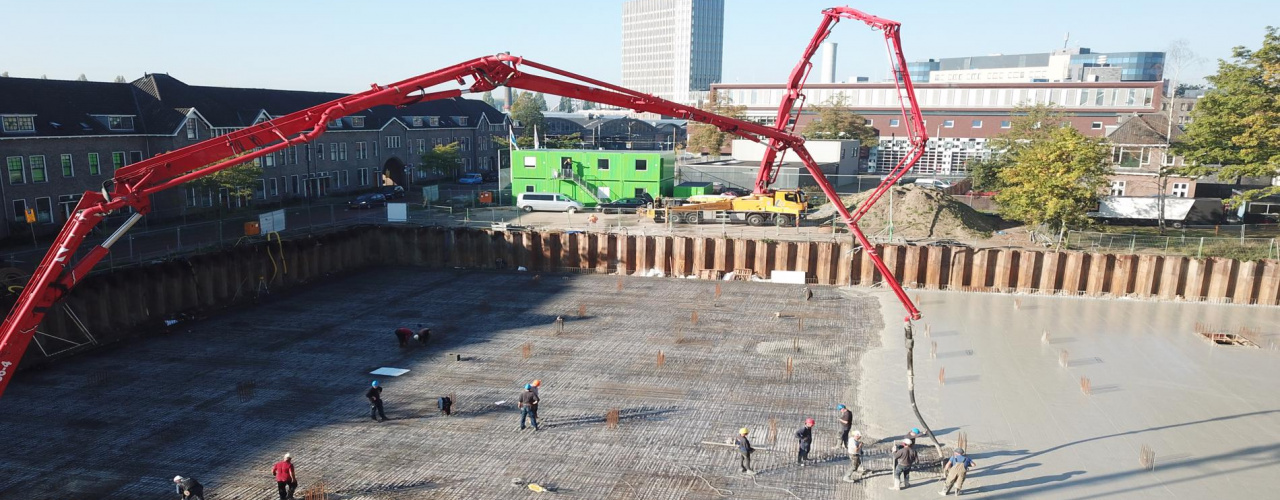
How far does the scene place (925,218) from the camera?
38625 millimetres

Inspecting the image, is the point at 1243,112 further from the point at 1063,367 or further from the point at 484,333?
the point at 484,333

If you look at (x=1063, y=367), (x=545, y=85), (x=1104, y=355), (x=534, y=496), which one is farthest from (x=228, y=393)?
(x=1104, y=355)

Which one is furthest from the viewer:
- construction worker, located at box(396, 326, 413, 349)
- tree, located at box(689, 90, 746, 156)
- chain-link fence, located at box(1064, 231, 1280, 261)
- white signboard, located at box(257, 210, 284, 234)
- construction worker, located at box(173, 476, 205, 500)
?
tree, located at box(689, 90, 746, 156)

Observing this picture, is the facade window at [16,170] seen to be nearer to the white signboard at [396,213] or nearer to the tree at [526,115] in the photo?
the white signboard at [396,213]

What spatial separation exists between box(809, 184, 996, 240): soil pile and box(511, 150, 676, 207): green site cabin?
38.3ft

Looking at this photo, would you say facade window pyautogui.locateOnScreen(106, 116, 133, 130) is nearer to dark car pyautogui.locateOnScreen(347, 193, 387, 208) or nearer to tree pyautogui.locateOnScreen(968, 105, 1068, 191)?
dark car pyautogui.locateOnScreen(347, 193, 387, 208)

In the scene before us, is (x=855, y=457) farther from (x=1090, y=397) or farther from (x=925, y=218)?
(x=925, y=218)

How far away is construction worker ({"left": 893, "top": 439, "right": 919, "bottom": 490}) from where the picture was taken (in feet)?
50.4

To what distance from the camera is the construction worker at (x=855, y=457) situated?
16016mm

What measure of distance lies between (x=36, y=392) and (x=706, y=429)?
17.8 metres

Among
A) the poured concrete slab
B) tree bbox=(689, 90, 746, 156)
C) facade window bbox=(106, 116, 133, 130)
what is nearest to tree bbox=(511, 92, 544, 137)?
tree bbox=(689, 90, 746, 156)

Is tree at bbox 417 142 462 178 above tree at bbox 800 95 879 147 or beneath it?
beneath

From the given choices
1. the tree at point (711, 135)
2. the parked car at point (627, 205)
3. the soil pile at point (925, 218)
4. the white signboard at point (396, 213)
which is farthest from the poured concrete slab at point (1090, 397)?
the tree at point (711, 135)

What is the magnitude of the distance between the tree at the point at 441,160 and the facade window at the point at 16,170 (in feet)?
93.9
